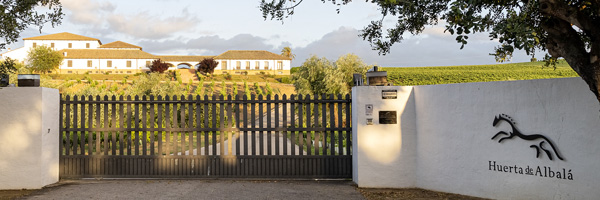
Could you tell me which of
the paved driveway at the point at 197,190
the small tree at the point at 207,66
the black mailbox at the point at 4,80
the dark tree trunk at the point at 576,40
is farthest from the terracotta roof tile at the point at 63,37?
the dark tree trunk at the point at 576,40

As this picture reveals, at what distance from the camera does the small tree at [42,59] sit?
6239cm

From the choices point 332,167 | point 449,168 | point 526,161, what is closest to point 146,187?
point 332,167

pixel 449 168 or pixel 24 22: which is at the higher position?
pixel 24 22

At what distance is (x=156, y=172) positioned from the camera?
326 inches

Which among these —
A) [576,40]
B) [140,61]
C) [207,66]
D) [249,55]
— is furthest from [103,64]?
[576,40]

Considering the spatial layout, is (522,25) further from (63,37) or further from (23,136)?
(63,37)

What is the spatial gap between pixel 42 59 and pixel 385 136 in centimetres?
6706

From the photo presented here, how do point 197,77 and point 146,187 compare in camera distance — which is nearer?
point 146,187

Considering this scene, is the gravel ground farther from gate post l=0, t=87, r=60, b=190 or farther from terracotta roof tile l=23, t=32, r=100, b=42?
terracotta roof tile l=23, t=32, r=100, b=42

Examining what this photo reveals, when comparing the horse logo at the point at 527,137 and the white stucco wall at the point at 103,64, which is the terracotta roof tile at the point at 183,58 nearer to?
the white stucco wall at the point at 103,64

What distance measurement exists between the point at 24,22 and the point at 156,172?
3.35 m

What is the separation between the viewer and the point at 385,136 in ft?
25.2

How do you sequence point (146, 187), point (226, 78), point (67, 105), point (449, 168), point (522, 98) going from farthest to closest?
point (226, 78), point (67, 105), point (146, 187), point (449, 168), point (522, 98)

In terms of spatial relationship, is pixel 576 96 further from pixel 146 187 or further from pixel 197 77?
pixel 197 77
